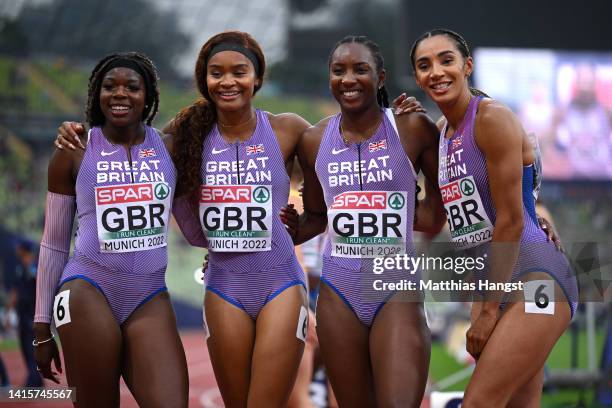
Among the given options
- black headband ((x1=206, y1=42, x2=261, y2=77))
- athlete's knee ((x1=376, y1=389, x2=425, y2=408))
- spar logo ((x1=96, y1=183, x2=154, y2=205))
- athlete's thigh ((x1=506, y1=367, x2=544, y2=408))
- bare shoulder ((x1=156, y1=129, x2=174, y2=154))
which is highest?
black headband ((x1=206, y1=42, x2=261, y2=77))

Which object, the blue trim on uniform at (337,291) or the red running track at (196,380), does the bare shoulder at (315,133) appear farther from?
the red running track at (196,380)

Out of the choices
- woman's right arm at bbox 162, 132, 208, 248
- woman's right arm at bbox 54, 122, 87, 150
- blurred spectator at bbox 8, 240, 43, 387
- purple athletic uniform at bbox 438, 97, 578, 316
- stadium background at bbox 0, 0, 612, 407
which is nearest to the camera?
purple athletic uniform at bbox 438, 97, 578, 316

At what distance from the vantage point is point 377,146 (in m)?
3.68

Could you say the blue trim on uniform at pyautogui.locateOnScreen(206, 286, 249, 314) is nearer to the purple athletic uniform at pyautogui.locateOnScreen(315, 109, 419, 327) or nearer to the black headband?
the purple athletic uniform at pyautogui.locateOnScreen(315, 109, 419, 327)

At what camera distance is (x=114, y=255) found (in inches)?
141

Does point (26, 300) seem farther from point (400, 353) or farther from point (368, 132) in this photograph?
point (400, 353)

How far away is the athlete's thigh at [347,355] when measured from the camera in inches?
138

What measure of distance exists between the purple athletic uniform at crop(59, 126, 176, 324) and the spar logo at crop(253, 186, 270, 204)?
379 mm

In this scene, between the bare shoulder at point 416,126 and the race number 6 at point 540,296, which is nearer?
the race number 6 at point 540,296

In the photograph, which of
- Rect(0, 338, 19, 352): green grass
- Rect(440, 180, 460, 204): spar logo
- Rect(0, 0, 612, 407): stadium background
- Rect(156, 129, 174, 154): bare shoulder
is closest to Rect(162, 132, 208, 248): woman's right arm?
Rect(156, 129, 174, 154): bare shoulder

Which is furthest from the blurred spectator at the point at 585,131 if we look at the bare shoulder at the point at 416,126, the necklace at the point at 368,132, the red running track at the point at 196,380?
the necklace at the point at 368,132

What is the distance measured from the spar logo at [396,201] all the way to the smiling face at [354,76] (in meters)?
0.41

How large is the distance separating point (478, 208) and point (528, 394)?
81cm

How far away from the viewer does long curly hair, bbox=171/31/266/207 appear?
375cm
